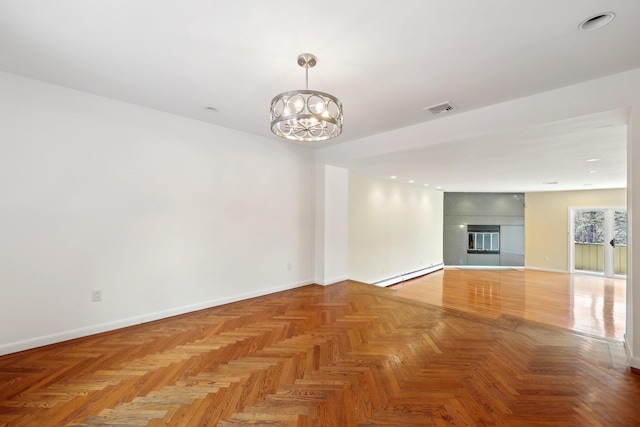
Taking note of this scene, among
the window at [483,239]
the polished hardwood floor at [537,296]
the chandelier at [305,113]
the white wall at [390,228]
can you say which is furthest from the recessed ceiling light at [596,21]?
the window at [483,239]

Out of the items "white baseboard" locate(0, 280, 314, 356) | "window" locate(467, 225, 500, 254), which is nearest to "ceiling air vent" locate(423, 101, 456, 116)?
"white baseboard" locate(0, 280, 314, 356)

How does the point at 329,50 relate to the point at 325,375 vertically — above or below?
above

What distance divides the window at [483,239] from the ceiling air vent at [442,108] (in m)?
8.72

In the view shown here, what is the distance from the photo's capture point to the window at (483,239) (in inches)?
414

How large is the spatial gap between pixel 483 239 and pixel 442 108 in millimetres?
9108

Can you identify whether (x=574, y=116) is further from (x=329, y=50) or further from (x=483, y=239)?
(x=483, y=239)

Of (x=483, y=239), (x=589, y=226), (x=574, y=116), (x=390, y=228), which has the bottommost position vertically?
(x=483, y=239)

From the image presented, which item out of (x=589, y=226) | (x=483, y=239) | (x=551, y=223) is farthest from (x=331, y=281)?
(x=589, y=226)

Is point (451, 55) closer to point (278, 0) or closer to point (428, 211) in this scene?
point (278, 0)

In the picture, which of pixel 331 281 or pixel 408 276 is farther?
pixel 408 276

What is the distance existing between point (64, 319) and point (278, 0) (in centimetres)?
360

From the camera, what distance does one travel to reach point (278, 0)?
5.49 feet

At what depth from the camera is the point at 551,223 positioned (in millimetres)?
9719

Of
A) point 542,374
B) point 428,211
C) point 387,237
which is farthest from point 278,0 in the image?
point 428,211
